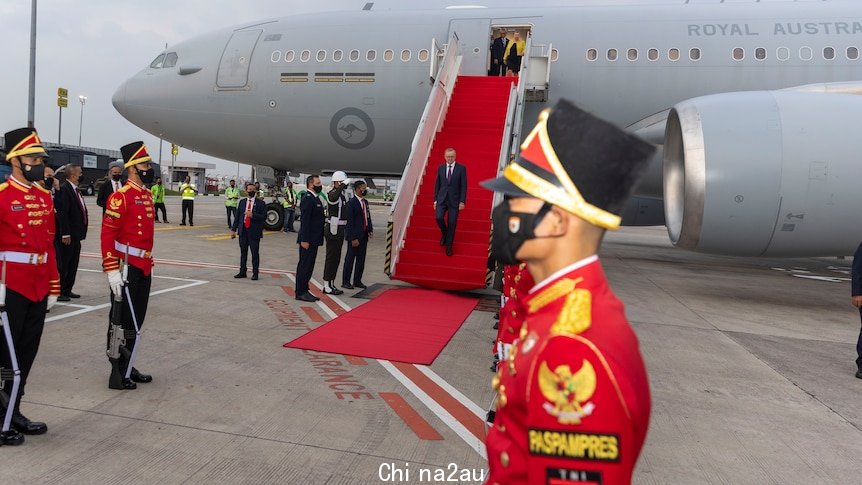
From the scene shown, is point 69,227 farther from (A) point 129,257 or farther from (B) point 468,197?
(B) point 468,197

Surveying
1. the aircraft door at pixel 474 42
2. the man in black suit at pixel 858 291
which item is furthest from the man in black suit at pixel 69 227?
the man in black suit at pixel 858 291

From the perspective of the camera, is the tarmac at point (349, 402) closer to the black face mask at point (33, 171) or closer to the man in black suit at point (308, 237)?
the man in black suit at point (308, 237)

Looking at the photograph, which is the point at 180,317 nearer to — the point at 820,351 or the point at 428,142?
the point at 428,142

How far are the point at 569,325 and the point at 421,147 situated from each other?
9.13 metres

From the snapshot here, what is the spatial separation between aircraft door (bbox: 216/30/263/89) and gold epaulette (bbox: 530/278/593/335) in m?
13.6

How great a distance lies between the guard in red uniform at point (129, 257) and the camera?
4.28m

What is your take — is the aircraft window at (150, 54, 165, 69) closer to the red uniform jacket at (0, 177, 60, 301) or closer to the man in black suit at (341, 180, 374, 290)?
the man in black suit at (341, 180, 374, 290)

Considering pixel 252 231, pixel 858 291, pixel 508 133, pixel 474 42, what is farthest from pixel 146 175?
pixel 474 42

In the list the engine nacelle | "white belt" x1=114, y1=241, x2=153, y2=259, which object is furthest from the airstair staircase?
"white belt" x1=114, y1=241, x2=153, y2=259

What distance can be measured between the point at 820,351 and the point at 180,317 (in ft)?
25.5

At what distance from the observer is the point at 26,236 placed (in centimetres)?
364

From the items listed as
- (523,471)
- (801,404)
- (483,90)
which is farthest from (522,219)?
(483,90)

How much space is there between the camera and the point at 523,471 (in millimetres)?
1375

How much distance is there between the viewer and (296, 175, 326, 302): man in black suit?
8039 mm
